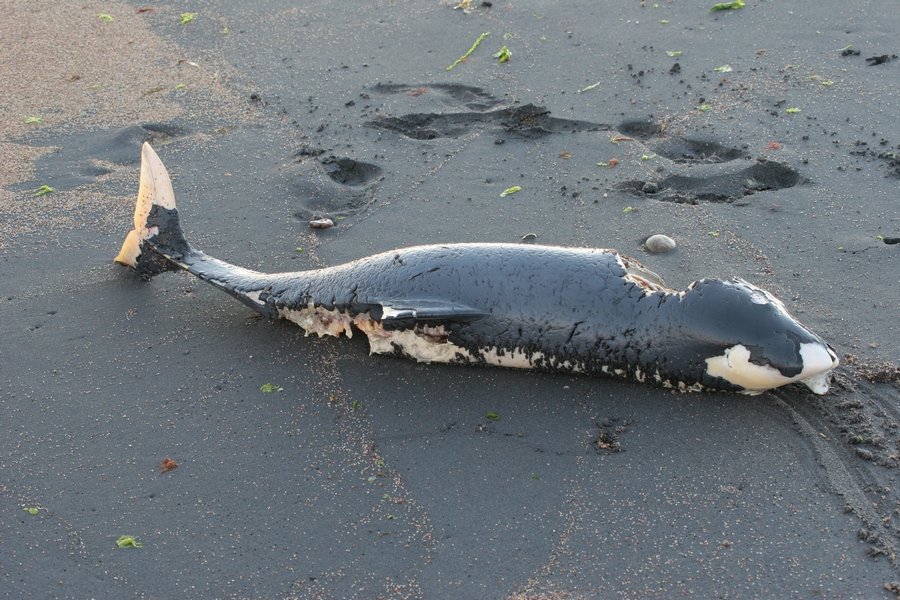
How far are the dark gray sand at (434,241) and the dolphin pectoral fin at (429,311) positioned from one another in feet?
1.23

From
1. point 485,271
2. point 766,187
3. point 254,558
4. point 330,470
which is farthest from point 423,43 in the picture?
point 254,558

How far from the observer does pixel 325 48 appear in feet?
26.1

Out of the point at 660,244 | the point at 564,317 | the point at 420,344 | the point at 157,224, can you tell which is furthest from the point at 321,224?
the point at 660,244

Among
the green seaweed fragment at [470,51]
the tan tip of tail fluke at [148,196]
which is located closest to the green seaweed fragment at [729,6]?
the green seaweed fragment at [470,51]

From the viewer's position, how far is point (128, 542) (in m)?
3.50

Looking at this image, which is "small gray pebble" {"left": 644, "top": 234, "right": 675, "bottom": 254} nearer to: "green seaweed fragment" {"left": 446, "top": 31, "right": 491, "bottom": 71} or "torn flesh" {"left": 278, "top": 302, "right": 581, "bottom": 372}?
"torn flesh" {"left": 278, "top": 302, "right": 581, "bottom": 372}

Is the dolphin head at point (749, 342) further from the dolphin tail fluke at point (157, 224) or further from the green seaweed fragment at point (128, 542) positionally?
the dolphin tail fluke at point (157, 224)

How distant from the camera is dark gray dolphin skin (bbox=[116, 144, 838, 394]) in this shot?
3902mm

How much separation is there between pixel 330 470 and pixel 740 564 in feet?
6.31

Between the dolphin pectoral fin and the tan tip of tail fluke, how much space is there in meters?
1.89

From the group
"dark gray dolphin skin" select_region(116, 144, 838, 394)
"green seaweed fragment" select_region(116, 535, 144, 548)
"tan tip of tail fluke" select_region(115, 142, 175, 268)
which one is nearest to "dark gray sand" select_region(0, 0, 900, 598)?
"green seaweed fragment" select_region(116, 535, 144, 548)

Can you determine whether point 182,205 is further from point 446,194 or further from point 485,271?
point 485,271

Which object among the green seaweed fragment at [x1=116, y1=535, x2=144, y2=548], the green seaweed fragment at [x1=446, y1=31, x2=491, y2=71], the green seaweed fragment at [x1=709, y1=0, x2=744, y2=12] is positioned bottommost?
the green seaweed fragment at [x1=116, y1=535, x2=144, y2=548]

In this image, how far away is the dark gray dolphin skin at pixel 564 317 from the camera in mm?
3902
